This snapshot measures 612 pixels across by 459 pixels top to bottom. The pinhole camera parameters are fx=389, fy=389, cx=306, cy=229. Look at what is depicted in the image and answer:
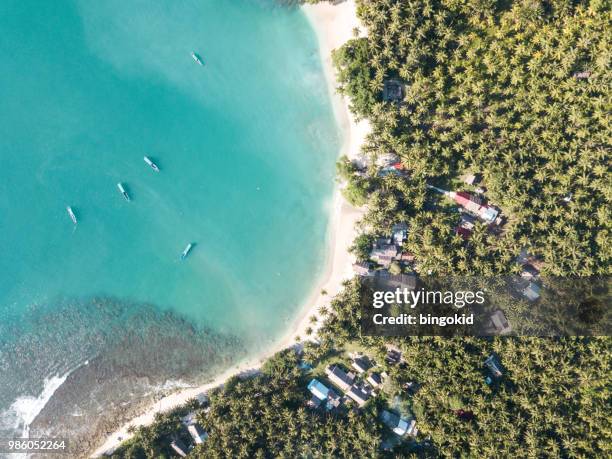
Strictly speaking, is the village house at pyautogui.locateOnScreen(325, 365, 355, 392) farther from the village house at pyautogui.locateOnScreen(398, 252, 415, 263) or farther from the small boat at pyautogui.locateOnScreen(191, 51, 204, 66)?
the small boat at pyautogui.locateOnScreen(191, 51, 204, 66)

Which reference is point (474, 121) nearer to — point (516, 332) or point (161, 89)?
point (516, 332)

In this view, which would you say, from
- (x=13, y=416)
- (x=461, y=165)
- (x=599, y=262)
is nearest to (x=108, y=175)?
(x=13, y=416)

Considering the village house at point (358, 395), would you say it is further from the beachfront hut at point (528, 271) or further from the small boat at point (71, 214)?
the small boat at point (71, 214)

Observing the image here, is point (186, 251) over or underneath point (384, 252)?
underneath

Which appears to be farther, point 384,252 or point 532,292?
point 384,252

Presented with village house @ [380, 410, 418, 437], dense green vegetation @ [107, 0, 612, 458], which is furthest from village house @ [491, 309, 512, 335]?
village house @ [380, 410, 418, 437]

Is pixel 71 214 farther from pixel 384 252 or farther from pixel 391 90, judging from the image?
pixel 391 90

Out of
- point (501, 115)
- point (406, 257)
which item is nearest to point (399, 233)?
point (406, 257)
